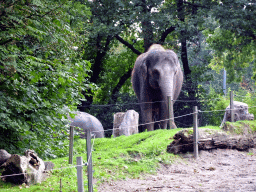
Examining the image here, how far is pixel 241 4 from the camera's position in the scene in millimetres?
15617

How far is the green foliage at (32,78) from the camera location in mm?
5680

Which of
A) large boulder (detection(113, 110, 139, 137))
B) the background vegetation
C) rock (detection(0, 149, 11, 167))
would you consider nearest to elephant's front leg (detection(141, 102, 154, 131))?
large boulder (detection(113, 110, 139, 137))

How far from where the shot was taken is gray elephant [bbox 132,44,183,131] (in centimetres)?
1240

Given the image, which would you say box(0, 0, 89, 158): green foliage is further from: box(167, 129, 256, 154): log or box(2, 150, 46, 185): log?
→ box(167, 129, 256, 154): log

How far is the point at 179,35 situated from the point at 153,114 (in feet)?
18.9

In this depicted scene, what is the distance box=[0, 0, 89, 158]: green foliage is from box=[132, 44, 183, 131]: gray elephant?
5196 mm

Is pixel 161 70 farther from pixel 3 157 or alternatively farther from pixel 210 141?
pixel 3 157

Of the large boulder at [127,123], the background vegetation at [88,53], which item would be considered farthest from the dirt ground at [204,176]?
the large boulder at [127,123]

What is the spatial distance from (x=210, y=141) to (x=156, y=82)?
364cm

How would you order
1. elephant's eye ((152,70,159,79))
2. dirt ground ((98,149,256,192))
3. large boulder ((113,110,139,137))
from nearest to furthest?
dirt ground ((98,149,256,192)), elephant's eye ((152,70,159,79)), large boulder ((113,110,139,137))

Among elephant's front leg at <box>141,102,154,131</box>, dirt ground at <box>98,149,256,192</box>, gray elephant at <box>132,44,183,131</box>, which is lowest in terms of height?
dirt ground at <box>98,149,256,192</box>

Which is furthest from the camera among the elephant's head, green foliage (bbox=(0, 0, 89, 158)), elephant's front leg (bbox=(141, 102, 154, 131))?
elephant's front leg (bbox=(141, 102, 154, 131))

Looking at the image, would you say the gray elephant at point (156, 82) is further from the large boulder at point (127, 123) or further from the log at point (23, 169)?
the log at point (23, 169)

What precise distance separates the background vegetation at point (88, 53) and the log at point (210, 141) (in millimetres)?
2572
